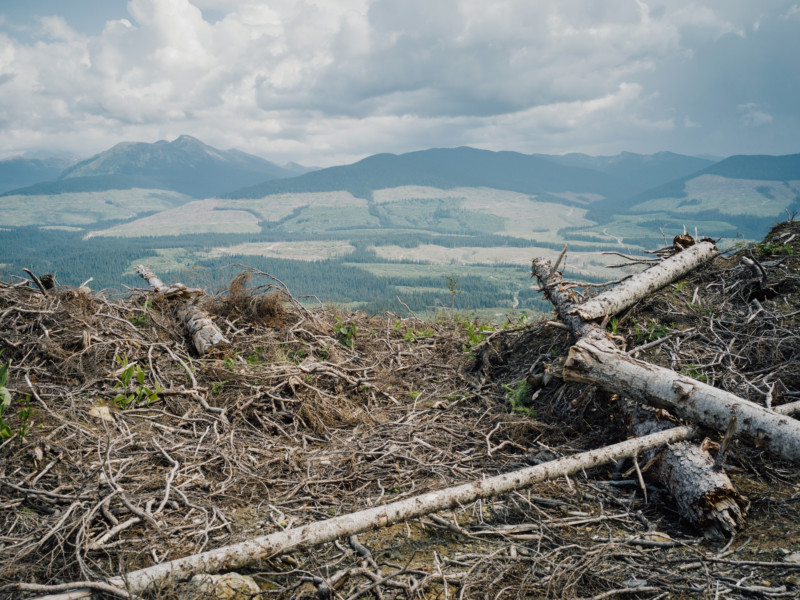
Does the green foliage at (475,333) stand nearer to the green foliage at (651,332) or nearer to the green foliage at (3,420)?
the green foliage at (651,332)

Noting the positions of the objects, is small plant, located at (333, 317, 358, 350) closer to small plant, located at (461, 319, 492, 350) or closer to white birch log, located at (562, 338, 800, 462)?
small plant, located at (461, 319, 492, 350)

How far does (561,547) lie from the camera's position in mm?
3283

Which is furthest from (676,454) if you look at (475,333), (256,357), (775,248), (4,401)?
(4,401)

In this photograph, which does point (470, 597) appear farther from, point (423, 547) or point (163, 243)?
point (163, 243)

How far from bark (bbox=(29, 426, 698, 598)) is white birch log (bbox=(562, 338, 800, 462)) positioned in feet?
0.91

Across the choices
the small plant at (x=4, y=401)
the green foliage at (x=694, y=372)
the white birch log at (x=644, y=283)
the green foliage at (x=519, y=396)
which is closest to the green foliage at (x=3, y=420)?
the small plant at (x=4, y=401)

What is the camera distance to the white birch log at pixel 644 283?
6.47 metres

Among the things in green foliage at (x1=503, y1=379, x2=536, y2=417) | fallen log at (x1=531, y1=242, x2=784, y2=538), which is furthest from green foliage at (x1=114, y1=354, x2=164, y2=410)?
fallen log at (x1=531, y1=242, x2=784, y2=538)

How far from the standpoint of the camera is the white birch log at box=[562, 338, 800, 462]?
3.73 meters

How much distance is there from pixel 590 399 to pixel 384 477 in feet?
9.01

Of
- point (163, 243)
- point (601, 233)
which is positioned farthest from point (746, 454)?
point (601, 233)

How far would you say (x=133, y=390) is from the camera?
233 inches

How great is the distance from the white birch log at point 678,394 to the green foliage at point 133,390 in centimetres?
523

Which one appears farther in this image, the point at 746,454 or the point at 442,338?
the point at 442,338
